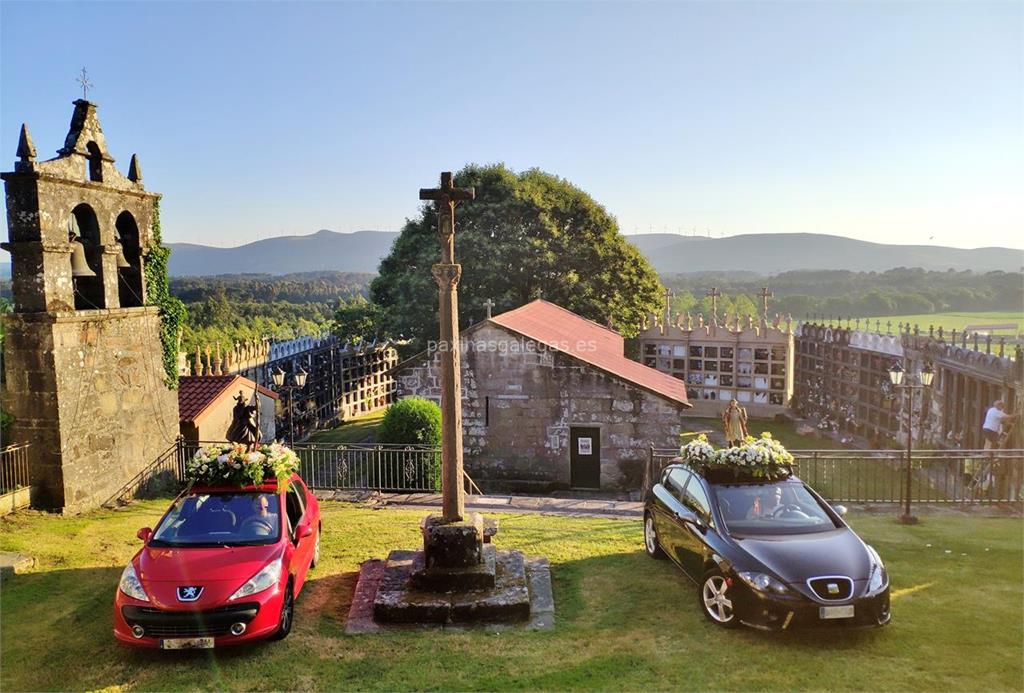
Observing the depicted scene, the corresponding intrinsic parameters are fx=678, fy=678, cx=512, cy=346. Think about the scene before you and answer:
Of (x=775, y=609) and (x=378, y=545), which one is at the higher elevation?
(x=775, y=609)

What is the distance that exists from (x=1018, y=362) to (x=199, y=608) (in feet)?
51.0

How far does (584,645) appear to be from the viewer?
7.49m

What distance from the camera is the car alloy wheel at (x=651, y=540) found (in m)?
10.1

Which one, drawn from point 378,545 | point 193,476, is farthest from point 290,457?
point 378,545

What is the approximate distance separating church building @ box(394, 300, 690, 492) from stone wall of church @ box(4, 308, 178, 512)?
768 centimetres

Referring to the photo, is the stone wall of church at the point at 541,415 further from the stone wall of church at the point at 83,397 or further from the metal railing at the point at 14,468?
the metal railing at the point at 14,468

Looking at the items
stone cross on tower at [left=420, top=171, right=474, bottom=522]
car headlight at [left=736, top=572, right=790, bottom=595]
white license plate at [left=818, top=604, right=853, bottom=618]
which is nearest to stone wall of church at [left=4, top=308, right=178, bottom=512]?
stone cross on tower at [left=420, top=171, right=474, bottom=522]

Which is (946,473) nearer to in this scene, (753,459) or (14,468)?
(753,459)

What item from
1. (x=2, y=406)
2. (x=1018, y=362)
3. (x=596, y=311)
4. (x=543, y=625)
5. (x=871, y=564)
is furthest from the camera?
(x=596, y=311)

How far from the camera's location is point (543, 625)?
26.4 ft

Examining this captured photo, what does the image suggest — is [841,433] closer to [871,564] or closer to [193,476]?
[871,564]

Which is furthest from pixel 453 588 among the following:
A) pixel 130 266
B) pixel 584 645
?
pixel 130 266

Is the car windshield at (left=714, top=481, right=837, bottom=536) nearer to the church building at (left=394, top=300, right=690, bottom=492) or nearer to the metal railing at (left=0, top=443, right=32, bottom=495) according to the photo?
the church building at (left=394, top=300, right=690, bottom=492)

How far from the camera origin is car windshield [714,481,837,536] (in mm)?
8117
